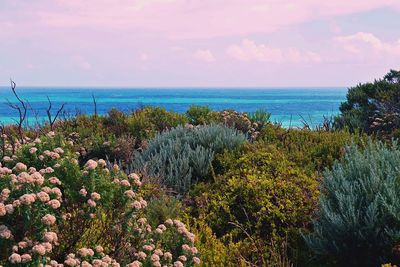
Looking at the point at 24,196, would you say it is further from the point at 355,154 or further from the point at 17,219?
the point at 355,154

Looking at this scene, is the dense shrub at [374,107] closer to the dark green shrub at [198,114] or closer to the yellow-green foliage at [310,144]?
the yellow-green foliage at [310,144]

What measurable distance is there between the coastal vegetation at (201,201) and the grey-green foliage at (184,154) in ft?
0.09

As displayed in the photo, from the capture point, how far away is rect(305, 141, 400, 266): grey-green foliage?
237 inches

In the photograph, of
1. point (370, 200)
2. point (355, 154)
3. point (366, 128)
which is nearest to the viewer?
point (370, 200)

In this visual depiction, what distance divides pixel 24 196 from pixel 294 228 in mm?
4071

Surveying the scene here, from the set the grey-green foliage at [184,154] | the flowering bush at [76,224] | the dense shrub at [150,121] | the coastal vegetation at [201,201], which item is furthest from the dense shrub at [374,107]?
the flowering bush at [76,224]

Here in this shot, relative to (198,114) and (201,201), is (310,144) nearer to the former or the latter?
(201,201)

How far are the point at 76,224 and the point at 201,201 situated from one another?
3365 mm

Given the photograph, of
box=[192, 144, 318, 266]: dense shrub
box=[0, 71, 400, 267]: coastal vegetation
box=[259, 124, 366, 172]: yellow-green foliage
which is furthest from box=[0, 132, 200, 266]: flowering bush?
box=[259, 124, 366, 172]: yellow-green foliage

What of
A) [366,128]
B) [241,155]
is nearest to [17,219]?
[241,155]

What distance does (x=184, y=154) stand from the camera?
9.34m

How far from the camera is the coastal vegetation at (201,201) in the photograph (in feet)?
14.3

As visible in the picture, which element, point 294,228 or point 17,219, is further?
point 294,228

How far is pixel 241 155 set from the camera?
9625mm
